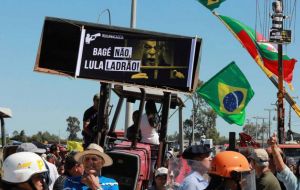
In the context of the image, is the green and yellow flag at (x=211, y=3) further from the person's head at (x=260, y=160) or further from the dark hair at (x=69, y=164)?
the person's head at (x=260, y=160)

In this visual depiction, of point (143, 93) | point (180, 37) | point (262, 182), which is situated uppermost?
point (180, 37)

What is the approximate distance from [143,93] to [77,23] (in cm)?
170

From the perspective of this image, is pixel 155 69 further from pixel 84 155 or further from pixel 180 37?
pixel 84 155

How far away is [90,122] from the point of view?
10.6 metres

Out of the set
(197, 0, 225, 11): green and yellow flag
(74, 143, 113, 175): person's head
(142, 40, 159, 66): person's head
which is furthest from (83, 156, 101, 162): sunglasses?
(197, 0, 225, 11): green and yellow flag

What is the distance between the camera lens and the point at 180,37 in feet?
32.5

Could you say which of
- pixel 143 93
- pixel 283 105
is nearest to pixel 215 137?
pixel 283 105

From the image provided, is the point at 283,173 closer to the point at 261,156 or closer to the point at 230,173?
the point at 261,156

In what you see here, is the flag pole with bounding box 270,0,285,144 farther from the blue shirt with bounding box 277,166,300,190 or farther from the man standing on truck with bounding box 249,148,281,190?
the blue shirt with bounding box 277,166,300,190

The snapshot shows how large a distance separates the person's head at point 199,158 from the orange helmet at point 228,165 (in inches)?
37.6

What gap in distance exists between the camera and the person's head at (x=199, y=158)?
627 centimetres

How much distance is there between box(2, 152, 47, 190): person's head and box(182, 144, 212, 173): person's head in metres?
1.90

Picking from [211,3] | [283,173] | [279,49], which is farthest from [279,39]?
[283,173]

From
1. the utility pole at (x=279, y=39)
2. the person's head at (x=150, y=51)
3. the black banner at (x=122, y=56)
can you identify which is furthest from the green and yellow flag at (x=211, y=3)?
the person's head at (x=150, y=51)
